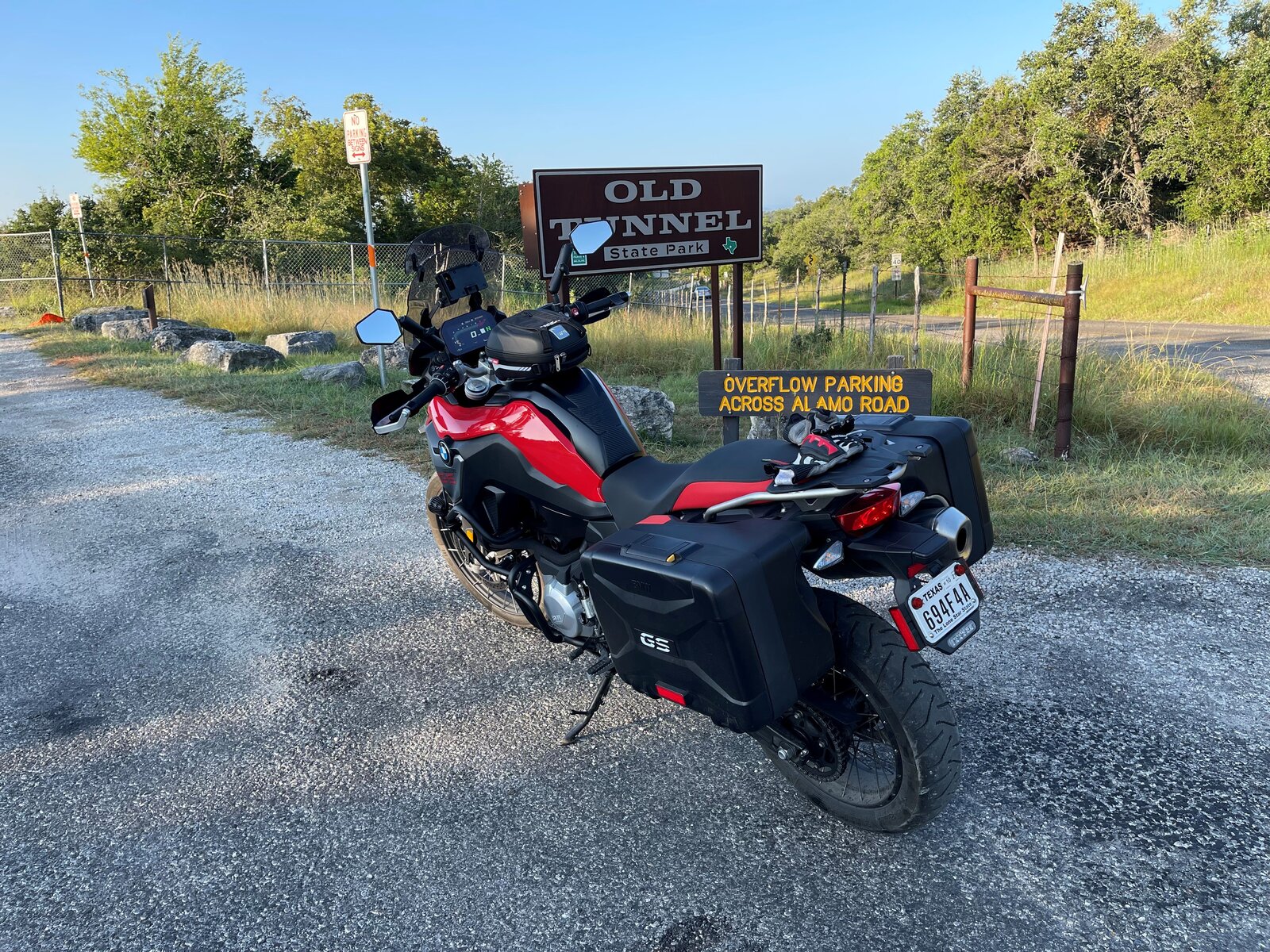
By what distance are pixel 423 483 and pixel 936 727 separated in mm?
4372

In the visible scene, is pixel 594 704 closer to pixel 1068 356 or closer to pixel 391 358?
pixel 1068 356

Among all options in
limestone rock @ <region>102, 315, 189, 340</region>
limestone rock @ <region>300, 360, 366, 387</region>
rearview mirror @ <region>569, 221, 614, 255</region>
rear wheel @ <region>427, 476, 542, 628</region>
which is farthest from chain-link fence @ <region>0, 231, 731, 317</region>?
rearview mirror @ <region>569, 221, 614, 255</region>

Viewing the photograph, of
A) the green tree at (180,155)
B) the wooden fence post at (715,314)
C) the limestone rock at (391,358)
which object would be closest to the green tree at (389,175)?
the green tree at (180,155)

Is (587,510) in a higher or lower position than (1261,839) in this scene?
higher

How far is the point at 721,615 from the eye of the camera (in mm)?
1885

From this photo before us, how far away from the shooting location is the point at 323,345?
42.1ft

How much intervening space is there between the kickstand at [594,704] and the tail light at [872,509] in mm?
921

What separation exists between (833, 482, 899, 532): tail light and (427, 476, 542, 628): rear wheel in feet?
5.78

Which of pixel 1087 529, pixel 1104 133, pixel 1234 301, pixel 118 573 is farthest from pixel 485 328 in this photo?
pixel 1104 133

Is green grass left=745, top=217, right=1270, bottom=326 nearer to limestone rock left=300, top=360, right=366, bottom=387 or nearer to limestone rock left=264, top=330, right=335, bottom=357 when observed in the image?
limestone rock left=264, top=330, right=335, bottom=357

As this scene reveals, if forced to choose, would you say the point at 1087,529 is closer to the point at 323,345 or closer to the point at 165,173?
the point at 323,345

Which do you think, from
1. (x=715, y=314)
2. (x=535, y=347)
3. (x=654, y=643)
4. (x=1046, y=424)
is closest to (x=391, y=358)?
(x=715, y=314)

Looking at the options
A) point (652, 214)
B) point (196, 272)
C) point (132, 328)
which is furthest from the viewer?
point (196, 272)

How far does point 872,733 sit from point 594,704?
942 mm
